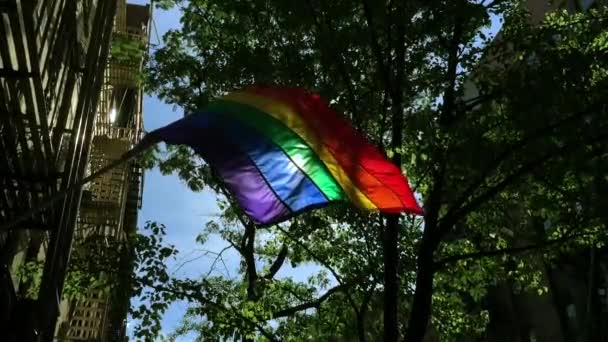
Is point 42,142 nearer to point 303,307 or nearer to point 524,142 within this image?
point 524,142

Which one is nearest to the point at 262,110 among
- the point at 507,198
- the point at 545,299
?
the point at 507,198

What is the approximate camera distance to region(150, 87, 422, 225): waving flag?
6.24 metres

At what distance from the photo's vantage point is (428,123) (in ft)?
30.5

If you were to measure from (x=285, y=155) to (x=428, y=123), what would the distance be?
10.8 ft

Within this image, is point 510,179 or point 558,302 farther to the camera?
point 558,302

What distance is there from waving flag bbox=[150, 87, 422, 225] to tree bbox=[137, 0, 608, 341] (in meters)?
2.03

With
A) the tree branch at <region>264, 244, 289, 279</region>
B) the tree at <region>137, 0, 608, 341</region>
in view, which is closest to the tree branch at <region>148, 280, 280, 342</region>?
the tree at <region>137, 0, 608, 341</region>

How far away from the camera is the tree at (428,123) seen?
9094 millimetres

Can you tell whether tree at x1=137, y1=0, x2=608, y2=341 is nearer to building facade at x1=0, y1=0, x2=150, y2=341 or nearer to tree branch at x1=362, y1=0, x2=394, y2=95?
tree branch at x1=362, y1=0, x2=394, y2=95

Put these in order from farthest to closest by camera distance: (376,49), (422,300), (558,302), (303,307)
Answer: (558,302)
(303,307)
(376,49)
(422,300)

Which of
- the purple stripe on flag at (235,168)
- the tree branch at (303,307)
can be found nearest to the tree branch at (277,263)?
the tree branch at (303,307)

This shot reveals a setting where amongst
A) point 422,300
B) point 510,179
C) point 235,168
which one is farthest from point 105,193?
point 235,168

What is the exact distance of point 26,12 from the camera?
20.5 feet

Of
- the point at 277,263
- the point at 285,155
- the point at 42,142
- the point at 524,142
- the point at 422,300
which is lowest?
the point at 422,300
